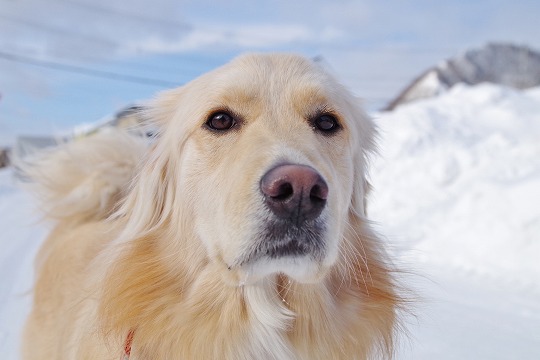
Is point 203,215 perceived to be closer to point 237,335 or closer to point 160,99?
point 237,335

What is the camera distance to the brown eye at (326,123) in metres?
2.26

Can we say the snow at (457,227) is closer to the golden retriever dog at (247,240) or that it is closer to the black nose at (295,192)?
the golden retriever dog at (247,240)

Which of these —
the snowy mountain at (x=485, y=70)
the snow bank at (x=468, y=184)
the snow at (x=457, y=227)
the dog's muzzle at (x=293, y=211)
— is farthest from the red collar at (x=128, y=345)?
the snowy mountain at (x=485, y=70)

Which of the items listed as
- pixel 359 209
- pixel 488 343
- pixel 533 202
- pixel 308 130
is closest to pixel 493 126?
pixel 533 202

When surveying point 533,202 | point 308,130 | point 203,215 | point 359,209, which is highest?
point 308,130

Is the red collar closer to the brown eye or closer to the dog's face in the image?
the dog's face

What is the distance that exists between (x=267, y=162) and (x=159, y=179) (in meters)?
1.02

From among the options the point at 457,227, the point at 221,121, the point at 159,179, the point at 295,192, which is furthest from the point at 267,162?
the point at 457,227

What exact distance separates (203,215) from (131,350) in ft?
2.37

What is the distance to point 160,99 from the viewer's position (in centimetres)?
284

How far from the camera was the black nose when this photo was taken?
5.27 feet

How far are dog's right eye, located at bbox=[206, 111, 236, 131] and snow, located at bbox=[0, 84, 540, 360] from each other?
1.13 meters

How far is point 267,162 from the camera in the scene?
5.77 feet

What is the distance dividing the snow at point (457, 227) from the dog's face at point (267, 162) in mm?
840
